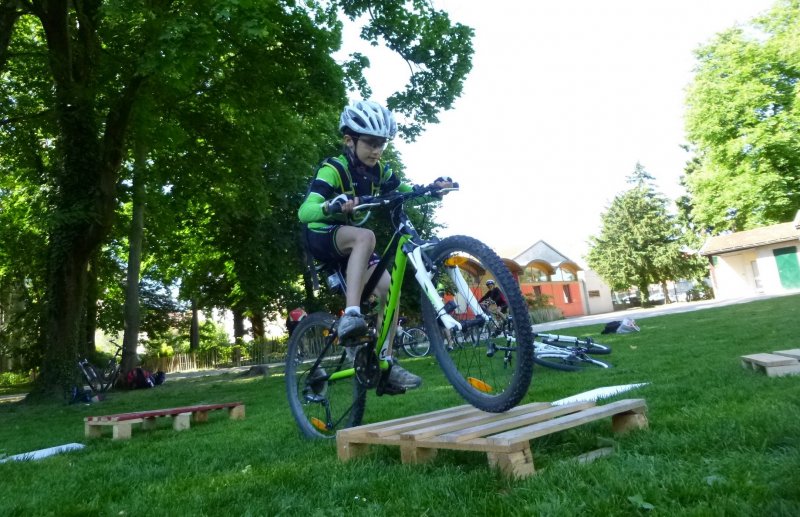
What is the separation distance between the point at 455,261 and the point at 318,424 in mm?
2264

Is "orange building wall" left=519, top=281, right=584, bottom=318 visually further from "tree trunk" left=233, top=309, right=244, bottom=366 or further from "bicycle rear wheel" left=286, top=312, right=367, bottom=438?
"bicycle rear wheel" left=286, top=312, right=367, bottom=438

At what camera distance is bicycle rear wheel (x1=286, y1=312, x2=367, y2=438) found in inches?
192

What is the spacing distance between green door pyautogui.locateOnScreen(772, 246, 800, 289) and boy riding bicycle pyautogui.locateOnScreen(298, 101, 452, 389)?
44853mm

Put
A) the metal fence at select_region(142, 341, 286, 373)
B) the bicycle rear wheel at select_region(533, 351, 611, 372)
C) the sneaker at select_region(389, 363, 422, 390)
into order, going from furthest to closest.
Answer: the metal fence at select_region(142, 341, 286, 373), the bicycle rear wheel at select_region(533, 351, 611, 372), the sneaker at select_region(389, 363, 422, 390)

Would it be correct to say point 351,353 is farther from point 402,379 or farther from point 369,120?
point 369,120

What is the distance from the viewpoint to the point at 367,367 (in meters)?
4.16

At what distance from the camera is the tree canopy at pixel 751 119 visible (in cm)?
3222

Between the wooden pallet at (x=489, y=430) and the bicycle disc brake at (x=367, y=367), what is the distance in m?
0.34

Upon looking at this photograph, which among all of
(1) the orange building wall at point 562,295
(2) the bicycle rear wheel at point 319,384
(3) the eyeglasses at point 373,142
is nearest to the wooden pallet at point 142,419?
(2) the bicycle rear wheel at point 319,384

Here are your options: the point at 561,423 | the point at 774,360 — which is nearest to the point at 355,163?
the point at 561,423

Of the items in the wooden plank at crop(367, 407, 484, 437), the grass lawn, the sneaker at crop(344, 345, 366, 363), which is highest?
the sneaker at crop(344, 345, 366, 363)

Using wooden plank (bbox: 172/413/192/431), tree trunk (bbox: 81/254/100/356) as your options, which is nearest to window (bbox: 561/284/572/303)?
tree trunk (bbox: 81/254/100/356)

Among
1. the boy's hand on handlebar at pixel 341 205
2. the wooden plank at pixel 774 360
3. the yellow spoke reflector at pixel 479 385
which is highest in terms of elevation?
the boy's hand on handlebar at pixel 341 205

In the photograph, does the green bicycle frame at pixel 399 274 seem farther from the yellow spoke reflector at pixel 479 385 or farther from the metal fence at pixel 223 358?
the metal fence at pixel 223 358
